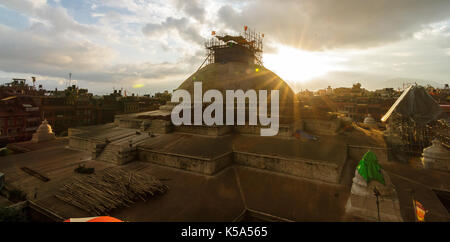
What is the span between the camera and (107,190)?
8406 millimetres

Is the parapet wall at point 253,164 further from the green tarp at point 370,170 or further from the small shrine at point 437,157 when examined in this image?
the small shrine at point 437,157

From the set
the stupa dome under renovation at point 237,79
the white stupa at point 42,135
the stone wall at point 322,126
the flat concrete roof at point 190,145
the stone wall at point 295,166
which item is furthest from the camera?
the stupa dome under renovation at point 237,79

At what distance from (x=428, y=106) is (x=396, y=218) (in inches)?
424

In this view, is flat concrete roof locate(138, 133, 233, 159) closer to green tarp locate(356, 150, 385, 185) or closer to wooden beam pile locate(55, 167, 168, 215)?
wooden beam pile locate(55, 167, 168, 215)

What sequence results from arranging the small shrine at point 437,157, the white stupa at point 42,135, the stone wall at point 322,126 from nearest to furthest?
the small shrine at point 437,157 → the stone wall at point 322,126 → the white stupa at point 42,135

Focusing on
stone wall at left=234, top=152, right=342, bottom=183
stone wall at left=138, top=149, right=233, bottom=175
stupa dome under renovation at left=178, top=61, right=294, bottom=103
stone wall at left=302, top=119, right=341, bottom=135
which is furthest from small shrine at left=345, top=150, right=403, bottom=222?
stupa dome under renovation at left=178, top=61, right=294, bottom=103

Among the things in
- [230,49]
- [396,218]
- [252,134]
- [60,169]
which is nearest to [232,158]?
[252,134]

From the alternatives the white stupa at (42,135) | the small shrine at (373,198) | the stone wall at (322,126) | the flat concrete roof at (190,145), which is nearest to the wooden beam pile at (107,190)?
the flat concrete roof at (190,145)

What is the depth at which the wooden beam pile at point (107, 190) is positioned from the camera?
783 cm

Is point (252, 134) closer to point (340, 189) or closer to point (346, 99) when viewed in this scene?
point (340, 189)

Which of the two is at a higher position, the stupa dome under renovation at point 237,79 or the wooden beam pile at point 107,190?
the stupa dome under renovation at point 237,79

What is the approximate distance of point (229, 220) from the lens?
285 inches

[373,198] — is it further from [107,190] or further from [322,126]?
[107,190]

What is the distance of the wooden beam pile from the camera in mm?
7832
